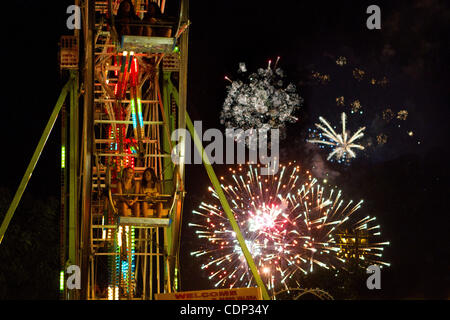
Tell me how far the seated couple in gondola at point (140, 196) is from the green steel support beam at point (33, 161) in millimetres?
2592

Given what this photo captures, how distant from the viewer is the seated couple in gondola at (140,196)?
20.8 metres

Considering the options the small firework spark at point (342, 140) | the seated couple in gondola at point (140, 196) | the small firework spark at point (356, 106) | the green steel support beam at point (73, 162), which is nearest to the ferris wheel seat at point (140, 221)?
the seated couple in gondola at point (140, 196)

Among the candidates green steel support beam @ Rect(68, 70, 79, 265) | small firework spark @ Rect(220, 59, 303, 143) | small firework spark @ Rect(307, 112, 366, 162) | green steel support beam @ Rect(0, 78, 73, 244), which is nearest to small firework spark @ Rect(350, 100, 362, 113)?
small firework spark @ Rect(307, 112, 366, 162)

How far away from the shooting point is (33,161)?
2272cm

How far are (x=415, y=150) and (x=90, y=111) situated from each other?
40.6m

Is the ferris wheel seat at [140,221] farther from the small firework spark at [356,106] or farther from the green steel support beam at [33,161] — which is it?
the small firework spark at [356,106]

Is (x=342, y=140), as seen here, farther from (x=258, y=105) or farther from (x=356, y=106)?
(x=356, y=106)

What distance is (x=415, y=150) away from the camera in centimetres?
5941

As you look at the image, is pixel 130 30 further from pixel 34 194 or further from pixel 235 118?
pixel 34 194

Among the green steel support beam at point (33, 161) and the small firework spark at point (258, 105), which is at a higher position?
the small firework spark at point (258, 105)

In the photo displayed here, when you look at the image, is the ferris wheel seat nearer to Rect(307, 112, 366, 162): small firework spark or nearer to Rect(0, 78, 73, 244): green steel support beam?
Rect(0, 78, 73, 244): green steel support beam

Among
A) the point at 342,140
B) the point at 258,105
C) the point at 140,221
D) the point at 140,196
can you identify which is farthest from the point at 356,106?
the point at 140,221

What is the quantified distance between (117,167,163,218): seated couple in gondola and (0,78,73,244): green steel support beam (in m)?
2.59
